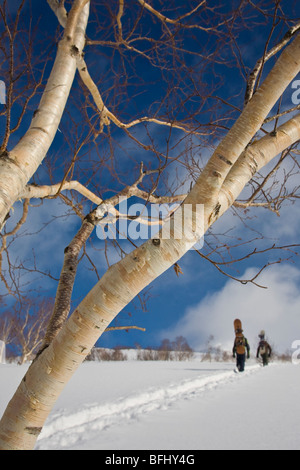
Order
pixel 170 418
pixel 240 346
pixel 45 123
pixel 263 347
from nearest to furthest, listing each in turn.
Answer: pixel 45 123 < pixel 170 418 < pixel 240 346 < pixel 263 347

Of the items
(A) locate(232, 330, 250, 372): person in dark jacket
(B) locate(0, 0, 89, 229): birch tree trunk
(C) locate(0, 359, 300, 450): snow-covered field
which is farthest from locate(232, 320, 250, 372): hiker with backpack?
(B) locate(0, 0, 89, 229): birch tree trunk

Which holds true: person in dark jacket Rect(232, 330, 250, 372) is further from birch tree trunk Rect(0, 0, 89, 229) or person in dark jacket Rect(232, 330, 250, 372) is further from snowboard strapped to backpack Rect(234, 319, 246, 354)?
birch tree trunk Rect(0, 0, 89, 229)

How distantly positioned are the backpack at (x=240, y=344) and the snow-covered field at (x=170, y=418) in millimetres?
3076

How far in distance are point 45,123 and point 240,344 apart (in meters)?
9.06

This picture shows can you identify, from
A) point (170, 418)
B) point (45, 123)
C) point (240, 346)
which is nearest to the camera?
point (45, 123)

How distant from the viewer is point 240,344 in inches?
353

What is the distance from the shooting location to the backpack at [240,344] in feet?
29.3

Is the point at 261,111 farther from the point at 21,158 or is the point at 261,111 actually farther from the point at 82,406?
the point at 82,406

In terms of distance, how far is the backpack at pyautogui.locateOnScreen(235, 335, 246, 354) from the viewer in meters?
8.92

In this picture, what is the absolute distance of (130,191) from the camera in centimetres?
247

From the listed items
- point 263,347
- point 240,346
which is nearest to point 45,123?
point 240,346

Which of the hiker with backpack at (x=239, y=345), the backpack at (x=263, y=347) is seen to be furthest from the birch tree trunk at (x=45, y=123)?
the backpack at (x=263, y=347)

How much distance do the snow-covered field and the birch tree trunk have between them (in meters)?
2.44

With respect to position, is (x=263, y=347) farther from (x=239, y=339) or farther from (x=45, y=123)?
(x=45, y=123)
